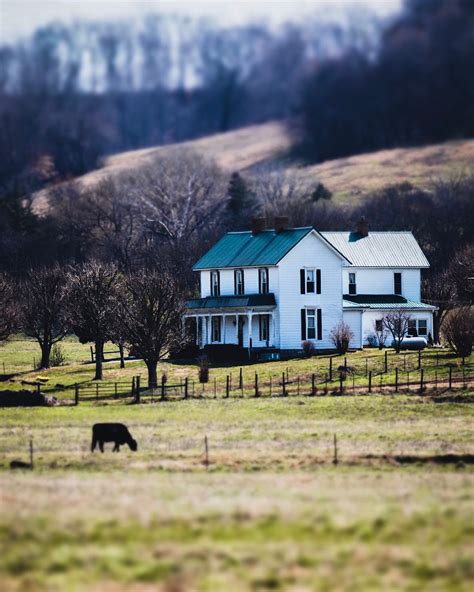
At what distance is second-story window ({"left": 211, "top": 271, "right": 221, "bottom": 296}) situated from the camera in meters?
84.0

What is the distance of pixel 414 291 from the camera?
3359 inches

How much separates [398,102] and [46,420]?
15684cm

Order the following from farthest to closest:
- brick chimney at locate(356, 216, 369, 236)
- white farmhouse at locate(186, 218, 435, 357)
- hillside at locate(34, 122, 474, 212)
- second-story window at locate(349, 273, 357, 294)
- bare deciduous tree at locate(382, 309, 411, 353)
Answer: hillside at locate(34, 122, 474, 212) < brick chimney at locate(356, 216, 369, 236) < second-story window at locate(349, 273, 357, 294) < white farmhouse at locate(186, 218, 435, 357) < bare deciduous tree at locate(382, 309, 411, 353)

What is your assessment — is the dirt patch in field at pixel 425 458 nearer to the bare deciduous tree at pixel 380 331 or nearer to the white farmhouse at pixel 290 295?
the white farmhouse at pixel 290 295

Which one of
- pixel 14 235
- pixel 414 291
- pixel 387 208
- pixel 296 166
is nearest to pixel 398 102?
pixel 296 166

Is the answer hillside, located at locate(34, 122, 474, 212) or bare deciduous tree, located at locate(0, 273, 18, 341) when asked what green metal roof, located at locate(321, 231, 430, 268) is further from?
hillside, located at locate(34, 122, 474, 212)

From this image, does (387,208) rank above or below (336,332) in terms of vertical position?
above

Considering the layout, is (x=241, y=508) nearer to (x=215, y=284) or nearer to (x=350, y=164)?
(x=215, y=284)

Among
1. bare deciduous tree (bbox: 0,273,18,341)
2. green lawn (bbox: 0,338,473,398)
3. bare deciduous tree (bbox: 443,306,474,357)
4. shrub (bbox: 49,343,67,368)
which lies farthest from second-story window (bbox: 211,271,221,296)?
bare deciduous tree (bbox: 443,306,474,357)

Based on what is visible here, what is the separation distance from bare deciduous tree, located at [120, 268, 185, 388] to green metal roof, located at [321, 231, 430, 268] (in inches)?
830

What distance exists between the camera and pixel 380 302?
83000mm

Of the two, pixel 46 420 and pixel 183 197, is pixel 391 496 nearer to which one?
pixel 46 420

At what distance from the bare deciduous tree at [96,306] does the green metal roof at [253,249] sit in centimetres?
1042

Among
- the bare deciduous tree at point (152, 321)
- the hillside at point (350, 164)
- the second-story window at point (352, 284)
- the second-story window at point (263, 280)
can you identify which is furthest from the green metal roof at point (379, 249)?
the hillside at point (350, 164)
